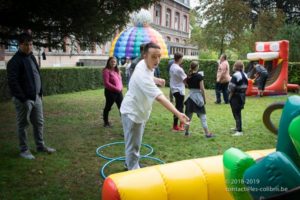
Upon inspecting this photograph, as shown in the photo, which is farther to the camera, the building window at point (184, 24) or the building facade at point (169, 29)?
the building window at point (184, 24)

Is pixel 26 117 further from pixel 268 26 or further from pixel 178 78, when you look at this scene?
pixel 268 26

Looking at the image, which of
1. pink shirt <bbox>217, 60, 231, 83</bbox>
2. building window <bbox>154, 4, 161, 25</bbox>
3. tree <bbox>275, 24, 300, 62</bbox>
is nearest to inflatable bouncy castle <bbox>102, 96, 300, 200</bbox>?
pink shirt <bbox>217, 60, 231, 83</bbox>

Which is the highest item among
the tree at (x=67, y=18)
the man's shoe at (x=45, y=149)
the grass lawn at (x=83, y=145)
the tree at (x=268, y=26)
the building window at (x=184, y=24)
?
the building window at (x=184, y=24)

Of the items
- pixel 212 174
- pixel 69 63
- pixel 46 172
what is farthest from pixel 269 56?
pixel 69 63

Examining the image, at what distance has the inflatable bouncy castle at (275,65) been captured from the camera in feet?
52.8

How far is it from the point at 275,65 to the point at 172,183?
52.1 ft

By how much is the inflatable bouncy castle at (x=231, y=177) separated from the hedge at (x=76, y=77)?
12.6m

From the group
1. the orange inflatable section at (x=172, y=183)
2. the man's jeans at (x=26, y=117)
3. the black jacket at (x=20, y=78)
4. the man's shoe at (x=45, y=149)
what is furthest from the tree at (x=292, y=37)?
the orange inflatable section at (x=172, y=183)

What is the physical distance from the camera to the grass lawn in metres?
4.83

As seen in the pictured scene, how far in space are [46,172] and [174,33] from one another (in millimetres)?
49276

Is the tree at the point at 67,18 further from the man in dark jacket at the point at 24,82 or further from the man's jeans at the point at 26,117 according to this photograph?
the man's jeans at the point at 26,117

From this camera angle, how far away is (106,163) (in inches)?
224

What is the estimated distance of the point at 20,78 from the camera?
220 inches

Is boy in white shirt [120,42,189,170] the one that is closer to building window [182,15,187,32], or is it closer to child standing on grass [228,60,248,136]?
child standing on grass [228,60,248,136]
